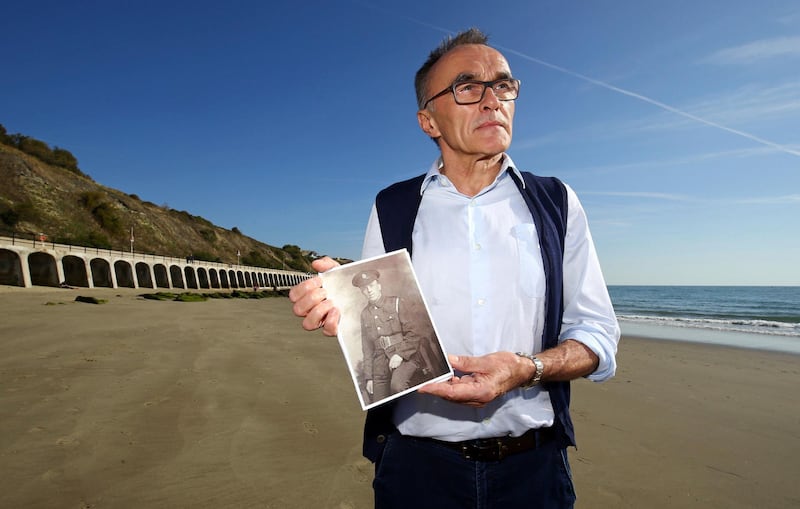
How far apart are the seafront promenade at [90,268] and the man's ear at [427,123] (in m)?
37.0

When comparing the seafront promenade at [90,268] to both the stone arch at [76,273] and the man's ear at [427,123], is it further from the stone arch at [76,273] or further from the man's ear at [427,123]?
the man's ear at [427,123]

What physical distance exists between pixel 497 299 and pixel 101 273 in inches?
2038

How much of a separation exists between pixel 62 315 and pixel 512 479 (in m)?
17.5

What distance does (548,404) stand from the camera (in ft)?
5.54

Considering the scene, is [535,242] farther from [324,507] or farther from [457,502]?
[324,507]

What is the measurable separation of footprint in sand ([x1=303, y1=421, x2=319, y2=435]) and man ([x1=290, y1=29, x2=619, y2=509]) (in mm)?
3831

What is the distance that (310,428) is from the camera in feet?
17.4

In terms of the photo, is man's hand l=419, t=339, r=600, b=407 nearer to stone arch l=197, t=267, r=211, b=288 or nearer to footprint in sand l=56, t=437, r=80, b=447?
footprint in sand l=56, t=437, r=80, b=447

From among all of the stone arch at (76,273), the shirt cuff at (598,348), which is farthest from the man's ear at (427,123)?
the stone arch at (76,273)

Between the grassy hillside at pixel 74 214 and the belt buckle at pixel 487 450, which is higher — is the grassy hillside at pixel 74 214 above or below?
above

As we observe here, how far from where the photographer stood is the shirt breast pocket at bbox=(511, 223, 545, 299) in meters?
1.66

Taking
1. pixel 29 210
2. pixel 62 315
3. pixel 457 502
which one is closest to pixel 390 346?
pixel 457 502

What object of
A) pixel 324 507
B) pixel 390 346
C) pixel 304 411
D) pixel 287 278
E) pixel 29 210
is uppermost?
pixel 29 210

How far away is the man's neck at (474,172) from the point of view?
1900 mm
